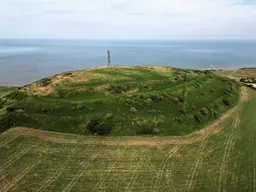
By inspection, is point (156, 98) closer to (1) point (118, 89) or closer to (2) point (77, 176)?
(1) point (118, 89)

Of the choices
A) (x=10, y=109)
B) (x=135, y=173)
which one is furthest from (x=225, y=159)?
(x=10, y=109)

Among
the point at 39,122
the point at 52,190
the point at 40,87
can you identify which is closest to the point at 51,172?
the point at 52,190

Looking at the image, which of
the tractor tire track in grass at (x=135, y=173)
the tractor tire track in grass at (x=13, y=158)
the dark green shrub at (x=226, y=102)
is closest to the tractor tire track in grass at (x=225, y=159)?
the tractor tire track in grass at (x=135, y=173)

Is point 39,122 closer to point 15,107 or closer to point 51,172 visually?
point 15,107

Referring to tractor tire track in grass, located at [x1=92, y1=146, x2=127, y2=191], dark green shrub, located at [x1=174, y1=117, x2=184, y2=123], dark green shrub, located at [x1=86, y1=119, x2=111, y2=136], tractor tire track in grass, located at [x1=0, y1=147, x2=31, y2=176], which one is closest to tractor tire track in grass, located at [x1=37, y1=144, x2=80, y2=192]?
tractor tire track in grass, located at [x1=92, y1=146, x2=127, y2=191]

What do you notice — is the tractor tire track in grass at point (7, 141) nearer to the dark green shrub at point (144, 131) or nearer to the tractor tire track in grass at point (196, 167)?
the dark green shrub at point (144, 131)
